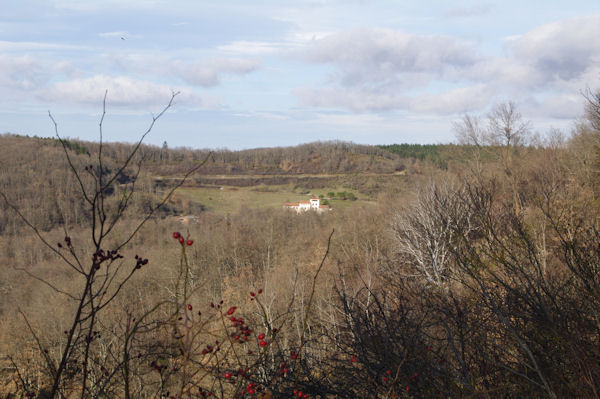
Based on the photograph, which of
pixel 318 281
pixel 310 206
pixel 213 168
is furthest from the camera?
pixel 213 168

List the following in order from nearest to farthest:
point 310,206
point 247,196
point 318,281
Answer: point 318,281 < point 310,206 < point 247,196

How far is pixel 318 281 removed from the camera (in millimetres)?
24344

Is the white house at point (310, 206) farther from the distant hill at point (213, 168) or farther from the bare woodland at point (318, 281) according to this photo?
the distant hill at point (213, 168)

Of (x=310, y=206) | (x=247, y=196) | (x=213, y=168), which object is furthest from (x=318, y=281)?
(x=213, y=168)

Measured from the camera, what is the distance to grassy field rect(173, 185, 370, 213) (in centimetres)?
5959

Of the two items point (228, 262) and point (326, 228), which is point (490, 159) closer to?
point (326, 228)

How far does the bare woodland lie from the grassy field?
444cm

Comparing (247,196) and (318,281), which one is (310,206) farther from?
(318,281)

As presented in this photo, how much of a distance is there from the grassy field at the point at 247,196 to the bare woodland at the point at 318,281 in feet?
14.6

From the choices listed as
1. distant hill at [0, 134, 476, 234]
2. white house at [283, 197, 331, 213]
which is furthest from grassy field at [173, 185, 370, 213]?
distant hill at [0, 134, 476, 234]

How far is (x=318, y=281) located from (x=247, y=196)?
4344 centimetres

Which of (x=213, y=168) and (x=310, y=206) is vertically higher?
(x=213, y=168)

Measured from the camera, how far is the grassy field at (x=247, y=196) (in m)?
59.6

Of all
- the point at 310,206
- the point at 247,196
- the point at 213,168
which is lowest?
the point at 310,206
